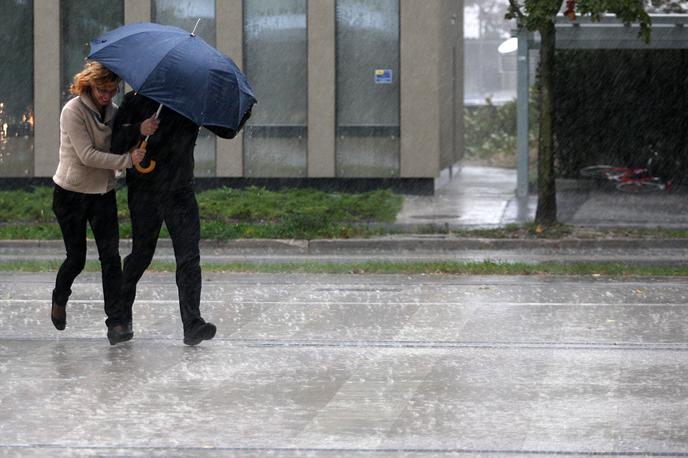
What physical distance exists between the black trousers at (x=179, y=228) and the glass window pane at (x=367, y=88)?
55.7ft

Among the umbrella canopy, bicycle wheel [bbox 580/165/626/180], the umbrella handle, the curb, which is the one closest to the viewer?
the umbrella canopy

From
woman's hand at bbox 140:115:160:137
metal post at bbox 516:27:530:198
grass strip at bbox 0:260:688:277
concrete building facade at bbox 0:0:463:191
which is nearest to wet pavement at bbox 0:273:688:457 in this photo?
woman's hand at bbox 140:115:160:137

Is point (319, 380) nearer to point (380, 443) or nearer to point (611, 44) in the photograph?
point (380, 443)

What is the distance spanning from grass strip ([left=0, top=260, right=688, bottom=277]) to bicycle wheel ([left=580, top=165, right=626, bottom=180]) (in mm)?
12382

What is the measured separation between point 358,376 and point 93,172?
2.11m

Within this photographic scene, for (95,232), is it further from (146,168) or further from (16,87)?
(16,87)

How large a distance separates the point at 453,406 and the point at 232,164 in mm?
19233

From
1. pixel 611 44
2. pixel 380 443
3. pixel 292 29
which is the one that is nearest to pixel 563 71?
pixel 611 44

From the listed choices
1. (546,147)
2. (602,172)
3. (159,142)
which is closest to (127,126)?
(159,142)

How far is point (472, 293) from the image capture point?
11625 mm

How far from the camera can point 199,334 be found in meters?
8.41

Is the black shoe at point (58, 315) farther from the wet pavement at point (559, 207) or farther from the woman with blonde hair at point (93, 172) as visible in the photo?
the wet pavement at point (559, 207)

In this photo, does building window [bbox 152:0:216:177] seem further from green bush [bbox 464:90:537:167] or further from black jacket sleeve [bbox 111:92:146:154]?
black jacket sleeve [bbox 111:92:146:154]

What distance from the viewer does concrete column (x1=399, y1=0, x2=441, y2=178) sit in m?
24.9
